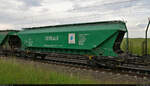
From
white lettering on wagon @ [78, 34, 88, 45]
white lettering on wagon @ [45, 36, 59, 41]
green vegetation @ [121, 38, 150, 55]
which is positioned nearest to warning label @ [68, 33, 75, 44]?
white lettering on wagon @ [78, 34, 88, 45]

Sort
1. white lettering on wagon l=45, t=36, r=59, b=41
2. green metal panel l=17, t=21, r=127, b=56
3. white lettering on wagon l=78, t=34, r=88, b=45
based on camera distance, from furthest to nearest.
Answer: white lettering on wagon l=45, t=36, r=59, b=41, white lettering on wagon l=78, t=34, r=88, b=45, green metal panel l=17, t=21, r=127, b=56

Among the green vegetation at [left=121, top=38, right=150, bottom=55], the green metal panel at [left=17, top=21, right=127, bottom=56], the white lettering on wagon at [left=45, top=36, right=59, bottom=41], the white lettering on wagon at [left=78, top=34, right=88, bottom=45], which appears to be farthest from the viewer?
the white lettering on wagon at [left=45, top=36, right=59, bottom=41]

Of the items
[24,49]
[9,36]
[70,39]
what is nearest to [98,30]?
[70,39]

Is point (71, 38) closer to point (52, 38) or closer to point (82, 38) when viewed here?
point (82, 38)

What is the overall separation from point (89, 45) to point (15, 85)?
25.5 ft

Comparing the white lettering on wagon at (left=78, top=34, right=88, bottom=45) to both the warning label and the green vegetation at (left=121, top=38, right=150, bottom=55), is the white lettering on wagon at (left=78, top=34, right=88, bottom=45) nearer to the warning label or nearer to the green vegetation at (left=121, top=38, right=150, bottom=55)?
the warning label

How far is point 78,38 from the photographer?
1409 centimetres

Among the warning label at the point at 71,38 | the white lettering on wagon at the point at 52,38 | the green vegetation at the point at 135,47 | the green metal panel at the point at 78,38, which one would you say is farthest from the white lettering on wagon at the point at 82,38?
the green vegetation at the point at 135,47

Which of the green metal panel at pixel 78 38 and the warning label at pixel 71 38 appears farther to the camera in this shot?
the warning label at pixel 71 38

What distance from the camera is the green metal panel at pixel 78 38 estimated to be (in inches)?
494

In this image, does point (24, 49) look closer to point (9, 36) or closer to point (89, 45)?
point (9, 36)

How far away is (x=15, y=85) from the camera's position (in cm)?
690

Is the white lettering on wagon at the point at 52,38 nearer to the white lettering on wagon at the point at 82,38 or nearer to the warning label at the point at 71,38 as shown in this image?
the warning label at the point at 71,38

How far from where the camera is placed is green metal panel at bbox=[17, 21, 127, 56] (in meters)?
12.6
